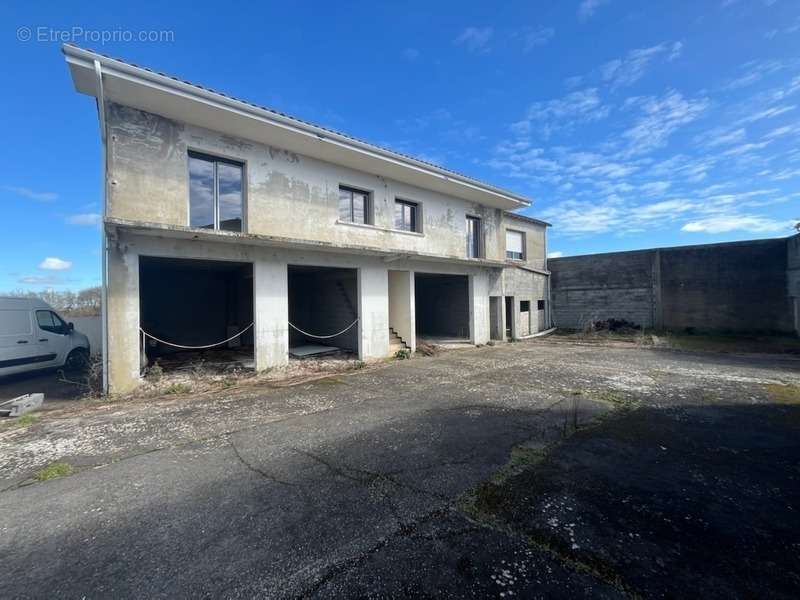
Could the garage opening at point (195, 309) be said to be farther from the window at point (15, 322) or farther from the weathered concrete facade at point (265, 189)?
the weathered concrete facade at point (265, 189)

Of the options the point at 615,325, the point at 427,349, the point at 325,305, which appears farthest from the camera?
the point at 615,325

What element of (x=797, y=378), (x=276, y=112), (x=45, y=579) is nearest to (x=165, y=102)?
(x=276, y=112)

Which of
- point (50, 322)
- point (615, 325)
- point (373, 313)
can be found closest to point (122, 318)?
point (50, 322)

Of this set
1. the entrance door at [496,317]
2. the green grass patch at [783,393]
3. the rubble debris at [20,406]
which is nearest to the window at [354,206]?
the entrance door at [496,317]

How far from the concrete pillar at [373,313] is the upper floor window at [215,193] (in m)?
3.81

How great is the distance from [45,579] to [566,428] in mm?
5421

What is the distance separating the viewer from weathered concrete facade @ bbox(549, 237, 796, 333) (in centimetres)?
1466

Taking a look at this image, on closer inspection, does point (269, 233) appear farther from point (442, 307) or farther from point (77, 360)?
point (442, 307)

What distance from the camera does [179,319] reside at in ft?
43.0

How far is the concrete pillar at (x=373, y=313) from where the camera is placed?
34.6ft

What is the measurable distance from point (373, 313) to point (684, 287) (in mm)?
15658

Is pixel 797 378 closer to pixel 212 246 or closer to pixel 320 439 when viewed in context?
pixel 320 439

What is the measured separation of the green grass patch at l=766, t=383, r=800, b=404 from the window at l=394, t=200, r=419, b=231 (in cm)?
963

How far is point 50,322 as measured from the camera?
9.14 meters
